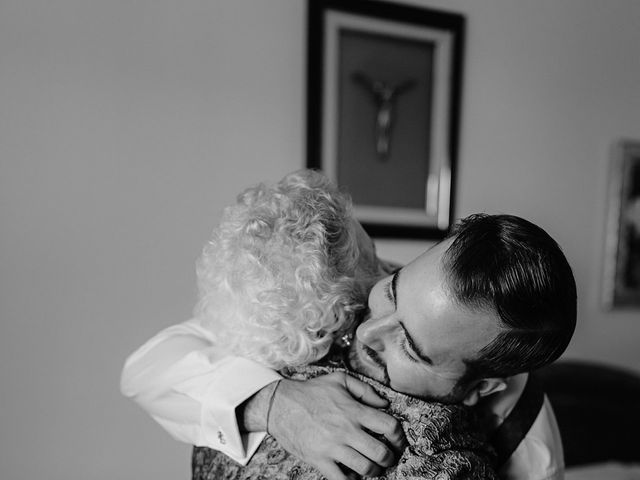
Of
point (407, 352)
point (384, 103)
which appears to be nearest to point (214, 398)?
point (407, 352)

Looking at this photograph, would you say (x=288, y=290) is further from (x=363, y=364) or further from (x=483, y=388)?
(x=483, y=388)

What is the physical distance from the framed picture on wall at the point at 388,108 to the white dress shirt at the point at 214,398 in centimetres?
124

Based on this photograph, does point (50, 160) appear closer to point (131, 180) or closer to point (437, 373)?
point (131, 180)

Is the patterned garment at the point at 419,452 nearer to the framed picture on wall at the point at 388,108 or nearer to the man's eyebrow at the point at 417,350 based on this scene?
the man's eyebrow at the point at 417,350

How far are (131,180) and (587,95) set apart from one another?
2.31 meters

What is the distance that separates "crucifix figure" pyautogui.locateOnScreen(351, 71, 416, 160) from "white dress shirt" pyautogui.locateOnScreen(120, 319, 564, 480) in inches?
55.3

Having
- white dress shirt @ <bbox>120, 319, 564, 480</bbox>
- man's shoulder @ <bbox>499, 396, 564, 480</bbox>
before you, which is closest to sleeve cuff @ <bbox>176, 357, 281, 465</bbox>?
white dress shirt @ <bbox>120, 319, 564, 480</bbox>

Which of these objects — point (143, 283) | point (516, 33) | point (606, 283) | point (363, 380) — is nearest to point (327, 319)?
point (363, 380)

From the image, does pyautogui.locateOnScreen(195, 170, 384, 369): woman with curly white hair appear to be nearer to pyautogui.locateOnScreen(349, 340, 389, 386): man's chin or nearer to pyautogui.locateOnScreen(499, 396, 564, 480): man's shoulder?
pyautogui.locateOnScreen(349, 340, 389, 386): man's chin

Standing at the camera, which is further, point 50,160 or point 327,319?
point 50,160

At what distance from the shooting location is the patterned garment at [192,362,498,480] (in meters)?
0.87

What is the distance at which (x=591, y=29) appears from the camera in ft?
9.32

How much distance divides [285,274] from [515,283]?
41 centimetres

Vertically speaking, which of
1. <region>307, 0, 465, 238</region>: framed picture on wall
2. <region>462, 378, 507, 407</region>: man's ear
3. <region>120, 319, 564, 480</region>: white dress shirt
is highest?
<region>307, 0, 465, 238</region>: framed picture on wall
